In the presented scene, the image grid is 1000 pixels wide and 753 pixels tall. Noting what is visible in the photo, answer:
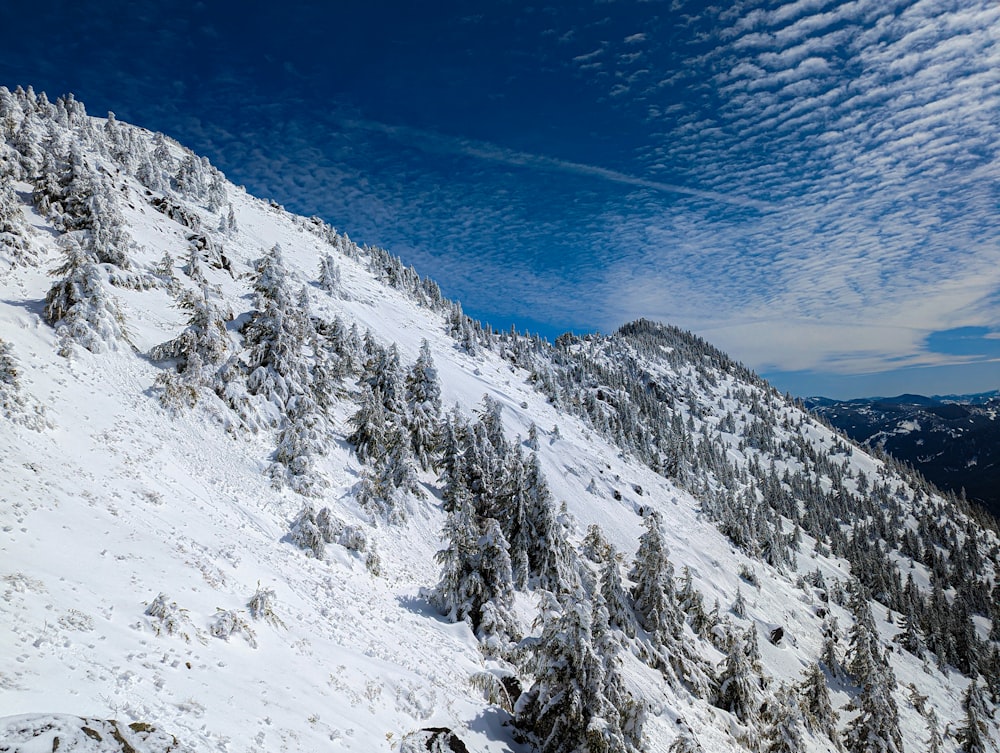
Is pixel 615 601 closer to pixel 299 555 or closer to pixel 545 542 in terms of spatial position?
pixel 545 542

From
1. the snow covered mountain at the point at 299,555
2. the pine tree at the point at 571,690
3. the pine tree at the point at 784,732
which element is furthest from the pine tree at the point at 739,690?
the pine tree at the point at 571,690

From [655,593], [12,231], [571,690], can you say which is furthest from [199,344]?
[655,593]

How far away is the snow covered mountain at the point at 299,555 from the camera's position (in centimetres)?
1083

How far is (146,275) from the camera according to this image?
1351 inches

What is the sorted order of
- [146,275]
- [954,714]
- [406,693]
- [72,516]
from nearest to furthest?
[72,516] → [406,693] → [146,275] → [954,714]

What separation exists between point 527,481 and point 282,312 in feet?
66.5

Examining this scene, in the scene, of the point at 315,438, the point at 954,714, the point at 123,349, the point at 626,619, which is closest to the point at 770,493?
the point at 954,714

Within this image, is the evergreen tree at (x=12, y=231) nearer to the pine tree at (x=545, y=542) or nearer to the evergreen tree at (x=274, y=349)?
the evergreen tree at (x=274, y=349)

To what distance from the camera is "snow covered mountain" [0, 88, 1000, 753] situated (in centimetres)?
1083

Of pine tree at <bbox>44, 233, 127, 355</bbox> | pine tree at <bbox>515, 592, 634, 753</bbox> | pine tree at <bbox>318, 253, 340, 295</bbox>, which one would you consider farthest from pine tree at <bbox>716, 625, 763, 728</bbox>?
pine tree at <bbox>318, 253, 340, 295</bbox>

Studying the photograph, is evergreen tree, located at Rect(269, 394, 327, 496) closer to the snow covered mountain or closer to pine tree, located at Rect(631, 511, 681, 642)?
the snow covered mountain

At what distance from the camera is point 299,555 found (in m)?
21.3

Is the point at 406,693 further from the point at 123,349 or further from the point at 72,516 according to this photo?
the point at 123,349

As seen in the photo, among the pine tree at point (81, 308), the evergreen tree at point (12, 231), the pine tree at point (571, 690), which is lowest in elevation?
the pine tree at point (571, 690)
